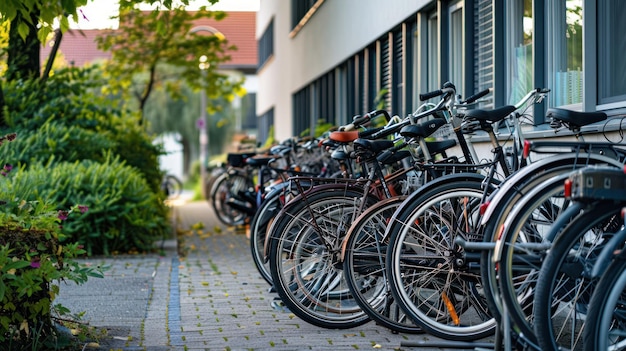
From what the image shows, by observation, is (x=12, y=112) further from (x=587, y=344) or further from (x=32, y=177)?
(x=587, y=344)

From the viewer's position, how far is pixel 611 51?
6.67m

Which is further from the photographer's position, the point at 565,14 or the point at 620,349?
the point at 565,14

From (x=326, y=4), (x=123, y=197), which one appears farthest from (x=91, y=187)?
(x=326, y=4)

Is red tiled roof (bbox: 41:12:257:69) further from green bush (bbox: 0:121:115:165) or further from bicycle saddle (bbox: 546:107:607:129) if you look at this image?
bicycle saddle (bbox: 546:107:607:129)

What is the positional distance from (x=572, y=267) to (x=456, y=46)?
6.24 metres

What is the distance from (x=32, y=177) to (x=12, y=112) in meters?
3.01

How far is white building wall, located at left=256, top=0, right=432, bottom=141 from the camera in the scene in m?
13.7

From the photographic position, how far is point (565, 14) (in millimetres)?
7527

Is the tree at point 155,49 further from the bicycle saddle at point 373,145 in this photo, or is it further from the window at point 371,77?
the bicycle saddle at point 373,145

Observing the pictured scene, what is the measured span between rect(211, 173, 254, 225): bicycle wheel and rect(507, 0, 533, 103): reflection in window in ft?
24.8

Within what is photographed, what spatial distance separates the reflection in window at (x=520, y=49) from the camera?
834 centimetres

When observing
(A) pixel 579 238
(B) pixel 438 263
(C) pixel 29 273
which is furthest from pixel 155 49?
(A) pixel 579 238

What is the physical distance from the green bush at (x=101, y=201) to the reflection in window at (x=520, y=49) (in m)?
4.69

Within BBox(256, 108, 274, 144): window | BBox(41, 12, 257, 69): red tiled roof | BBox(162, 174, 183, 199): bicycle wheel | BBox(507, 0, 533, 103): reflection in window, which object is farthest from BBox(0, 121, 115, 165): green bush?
BBox(41, 12, 257, 69): red tiled roof
